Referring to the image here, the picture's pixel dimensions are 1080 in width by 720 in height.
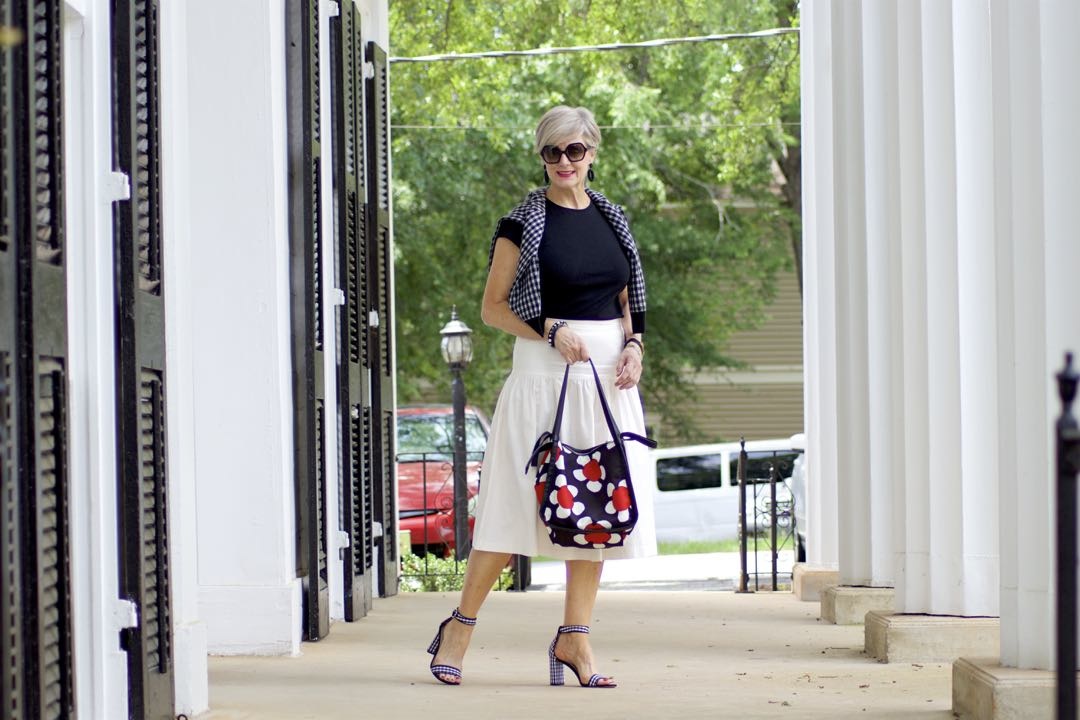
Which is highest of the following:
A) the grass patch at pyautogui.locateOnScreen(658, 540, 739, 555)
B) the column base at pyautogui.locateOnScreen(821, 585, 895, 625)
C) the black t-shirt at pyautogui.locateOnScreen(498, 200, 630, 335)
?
the black t-shirt at pyautogui.locateOnScreen(498, 200, 630, 335)

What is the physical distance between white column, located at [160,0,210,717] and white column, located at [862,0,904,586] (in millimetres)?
3564

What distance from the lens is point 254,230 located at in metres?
7.29

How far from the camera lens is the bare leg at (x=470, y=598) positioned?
6133 mm

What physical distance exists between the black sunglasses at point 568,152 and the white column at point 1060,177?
186 cm

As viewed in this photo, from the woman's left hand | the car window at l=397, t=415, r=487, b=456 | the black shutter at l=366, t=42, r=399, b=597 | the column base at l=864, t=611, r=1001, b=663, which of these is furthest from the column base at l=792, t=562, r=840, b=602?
the car window at l=397, t=415, r=487, b=456

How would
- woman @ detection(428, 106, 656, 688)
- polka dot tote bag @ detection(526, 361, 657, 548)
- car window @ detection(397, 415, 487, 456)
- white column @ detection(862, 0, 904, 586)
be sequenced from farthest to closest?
car window @ detection(397, 415, 487, 456)
white column @ detection(862, 0, 904, 586)
woman @ detection(428, 106, 656, 688)
polka dot tote bag @ detection(526, 361, 657, 548)

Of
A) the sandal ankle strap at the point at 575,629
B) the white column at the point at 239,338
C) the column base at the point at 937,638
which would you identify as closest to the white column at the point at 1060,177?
the sandal ankle strap at the point at 575,629

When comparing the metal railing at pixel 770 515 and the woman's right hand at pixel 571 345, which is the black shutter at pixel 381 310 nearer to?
the metal railing at pixel 770 515

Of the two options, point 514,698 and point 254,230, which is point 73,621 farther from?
point 254,230

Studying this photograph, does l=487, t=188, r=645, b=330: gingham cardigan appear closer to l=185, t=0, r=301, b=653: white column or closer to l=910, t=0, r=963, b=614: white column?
l=910, t=0, r=963, b=614: white column

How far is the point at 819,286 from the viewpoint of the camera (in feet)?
38.7

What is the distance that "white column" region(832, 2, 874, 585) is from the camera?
9.03 metres

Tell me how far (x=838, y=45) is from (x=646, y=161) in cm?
1688

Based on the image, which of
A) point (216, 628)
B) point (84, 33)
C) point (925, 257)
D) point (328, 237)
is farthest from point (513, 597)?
point (84, 33)
